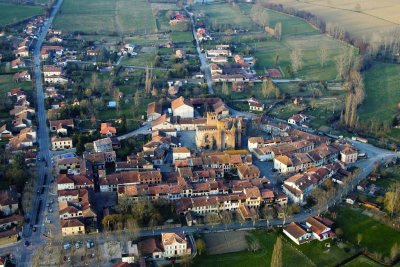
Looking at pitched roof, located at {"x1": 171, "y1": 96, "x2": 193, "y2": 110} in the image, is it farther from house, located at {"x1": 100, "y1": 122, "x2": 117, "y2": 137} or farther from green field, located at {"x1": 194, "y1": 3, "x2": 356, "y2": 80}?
green field, located at {"x1": 194, "y1": 3, "x2": 356, "y2": 80}

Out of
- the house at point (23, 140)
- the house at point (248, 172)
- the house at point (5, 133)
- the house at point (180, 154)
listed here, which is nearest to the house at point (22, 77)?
the house at point (5, 133)

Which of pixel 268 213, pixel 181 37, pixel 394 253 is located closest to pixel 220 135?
pixel 268 213

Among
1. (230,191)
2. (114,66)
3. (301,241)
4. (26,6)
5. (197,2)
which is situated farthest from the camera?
(197,2)

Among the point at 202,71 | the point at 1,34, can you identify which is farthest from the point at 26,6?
the point at 202,71

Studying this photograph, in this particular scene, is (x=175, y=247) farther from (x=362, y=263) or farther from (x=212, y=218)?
(x=362, y=263)

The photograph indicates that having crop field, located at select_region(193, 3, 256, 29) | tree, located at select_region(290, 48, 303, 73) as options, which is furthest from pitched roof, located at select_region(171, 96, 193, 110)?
crop field, located at select_region(193, 3, 256, 29)

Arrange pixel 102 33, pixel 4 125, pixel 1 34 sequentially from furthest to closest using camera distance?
pixel 102 33 < pixel 1 34 < pixel 4 125

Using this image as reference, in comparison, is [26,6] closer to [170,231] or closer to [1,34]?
[1,34]

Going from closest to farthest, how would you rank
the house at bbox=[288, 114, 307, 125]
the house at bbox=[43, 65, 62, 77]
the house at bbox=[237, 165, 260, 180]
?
the house at bbox=[237, 165, 260, 180] → the house at bbox=[288, 114, 307, 125] → the house at bbox=[43, 65, 62, 77]
